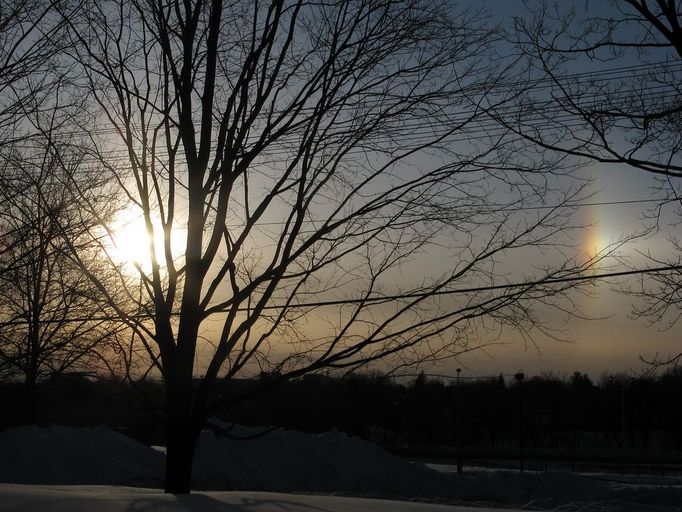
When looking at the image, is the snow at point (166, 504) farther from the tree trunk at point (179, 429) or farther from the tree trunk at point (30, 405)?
the tree trunk at point (30, 405)

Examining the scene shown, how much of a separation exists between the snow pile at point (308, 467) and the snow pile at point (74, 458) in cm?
179

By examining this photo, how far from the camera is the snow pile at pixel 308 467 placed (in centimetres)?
2386

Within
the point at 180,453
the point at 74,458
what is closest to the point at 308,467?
the point at 74,458

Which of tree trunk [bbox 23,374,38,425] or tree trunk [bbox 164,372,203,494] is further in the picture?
tree trunk [bbox 23,374,38,425]

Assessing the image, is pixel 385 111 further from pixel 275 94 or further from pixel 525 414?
pixel 525 414

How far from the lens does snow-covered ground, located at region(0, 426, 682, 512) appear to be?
18906mm

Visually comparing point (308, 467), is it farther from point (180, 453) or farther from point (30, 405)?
point (180, 453)

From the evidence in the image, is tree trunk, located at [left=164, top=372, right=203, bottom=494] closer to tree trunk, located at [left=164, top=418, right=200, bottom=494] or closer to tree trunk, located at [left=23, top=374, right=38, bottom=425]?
tree trunk, located at [left=164, top=418, right=200, bottom=494]

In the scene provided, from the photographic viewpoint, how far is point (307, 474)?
83.8 ft

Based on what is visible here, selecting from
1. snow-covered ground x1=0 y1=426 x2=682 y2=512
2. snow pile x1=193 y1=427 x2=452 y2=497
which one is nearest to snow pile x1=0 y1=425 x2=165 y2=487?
snow-covered ground x1=0 y1=426 x2=682 y2=512

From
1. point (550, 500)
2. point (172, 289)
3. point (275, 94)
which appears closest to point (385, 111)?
point (275, 94)

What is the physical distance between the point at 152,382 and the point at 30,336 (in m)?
3.40

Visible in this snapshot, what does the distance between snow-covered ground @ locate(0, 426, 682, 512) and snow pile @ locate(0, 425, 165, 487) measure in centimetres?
3

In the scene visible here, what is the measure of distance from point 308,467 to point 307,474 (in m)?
0.46
